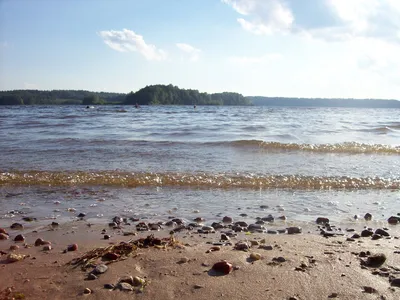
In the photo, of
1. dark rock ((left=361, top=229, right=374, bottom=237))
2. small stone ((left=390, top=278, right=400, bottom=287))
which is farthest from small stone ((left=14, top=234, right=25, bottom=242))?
dark rock ((left=361, top=229, right=374, bottom=237))

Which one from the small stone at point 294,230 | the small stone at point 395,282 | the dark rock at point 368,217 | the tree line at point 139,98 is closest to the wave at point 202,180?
the dark rock at point 368,217

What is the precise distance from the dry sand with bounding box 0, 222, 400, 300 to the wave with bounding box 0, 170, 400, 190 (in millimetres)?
3158

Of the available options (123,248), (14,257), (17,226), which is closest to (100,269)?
(123,248)

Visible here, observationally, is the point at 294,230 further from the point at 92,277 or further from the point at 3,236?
the point at 3,236

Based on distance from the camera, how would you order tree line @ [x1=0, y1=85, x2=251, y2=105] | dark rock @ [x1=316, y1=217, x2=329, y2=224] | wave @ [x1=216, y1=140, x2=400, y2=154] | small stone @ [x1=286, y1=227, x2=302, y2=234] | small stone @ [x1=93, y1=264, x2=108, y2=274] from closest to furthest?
small stone @ [x1=93, y1=264, x2=108, y2=274] < small stone @ [x1=286, y1=227, x2=302, y2=234] < dark rock @ [x1=316, y1=217, x2=329, y2=224] < wave @ [x1=216, y1=140, x2=400, y2=154] < tree line @ [x1=0, y1=85, x2=251, y2=105]

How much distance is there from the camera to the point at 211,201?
6074 millimetres

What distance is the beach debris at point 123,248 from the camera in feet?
11.1

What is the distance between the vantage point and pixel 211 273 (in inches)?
124

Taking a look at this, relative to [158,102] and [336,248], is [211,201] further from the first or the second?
[158,102]

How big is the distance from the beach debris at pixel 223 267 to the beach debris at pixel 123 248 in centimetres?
69

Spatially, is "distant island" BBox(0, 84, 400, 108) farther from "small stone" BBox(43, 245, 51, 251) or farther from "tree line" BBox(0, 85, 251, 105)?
"small stone" BBox(43, 245, 51, 251)

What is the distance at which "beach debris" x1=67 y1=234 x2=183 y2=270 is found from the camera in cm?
339

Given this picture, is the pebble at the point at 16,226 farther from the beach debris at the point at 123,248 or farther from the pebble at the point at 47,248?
the beach debris at the point at 123,248

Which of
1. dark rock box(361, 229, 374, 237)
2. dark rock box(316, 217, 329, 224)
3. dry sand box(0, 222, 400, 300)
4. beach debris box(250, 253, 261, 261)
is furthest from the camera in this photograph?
dark rock box(316, 217, 329, 224)
